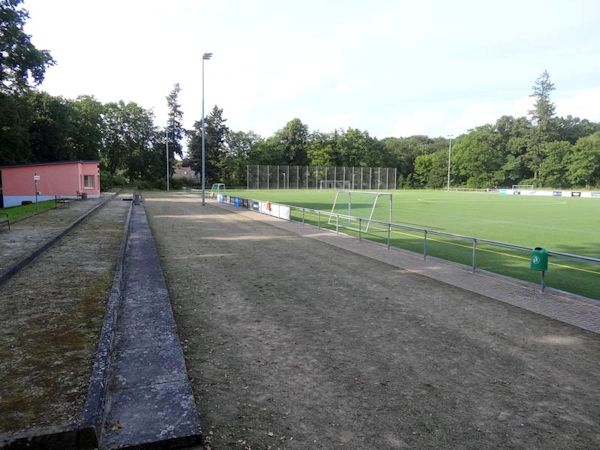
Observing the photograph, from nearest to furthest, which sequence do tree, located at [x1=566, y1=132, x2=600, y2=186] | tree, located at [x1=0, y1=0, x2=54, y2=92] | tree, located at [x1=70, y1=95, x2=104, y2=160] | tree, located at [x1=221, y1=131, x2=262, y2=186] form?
tree, located at [x1=0, y1=0, x2=54, y2=92], tree, located at [x1=70, y1=95, x2=104, y2=160], tree, located at [x1=566, y1=132, x2=600, y2=186], tree, located at [x1=221, y1=131, x2=262, y2=186]

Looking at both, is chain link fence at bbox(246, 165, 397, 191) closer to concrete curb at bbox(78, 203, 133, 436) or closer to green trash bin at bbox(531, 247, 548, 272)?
green trash bin at bbox(531, 247, 548, 272)

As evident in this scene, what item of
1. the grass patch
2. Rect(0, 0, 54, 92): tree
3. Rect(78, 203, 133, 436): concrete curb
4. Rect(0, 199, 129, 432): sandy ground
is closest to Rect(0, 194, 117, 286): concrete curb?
Rect(0, 199, 129, 432): sandy ground

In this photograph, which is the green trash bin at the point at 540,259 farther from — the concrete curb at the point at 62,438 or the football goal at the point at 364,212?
the football goal at the point at 364,212

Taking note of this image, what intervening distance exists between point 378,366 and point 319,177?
8408cm

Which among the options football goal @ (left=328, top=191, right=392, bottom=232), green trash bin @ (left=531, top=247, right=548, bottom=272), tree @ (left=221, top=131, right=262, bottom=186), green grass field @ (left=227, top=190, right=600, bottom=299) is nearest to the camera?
green trash bin @ (left=531, top=247, right=548, bottom=272)

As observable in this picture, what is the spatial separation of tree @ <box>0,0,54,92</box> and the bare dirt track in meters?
29.6

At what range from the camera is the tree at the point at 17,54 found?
30.1 metres

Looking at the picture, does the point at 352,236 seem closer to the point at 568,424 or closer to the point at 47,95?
the point at 568,424

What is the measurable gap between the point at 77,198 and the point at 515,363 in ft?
133

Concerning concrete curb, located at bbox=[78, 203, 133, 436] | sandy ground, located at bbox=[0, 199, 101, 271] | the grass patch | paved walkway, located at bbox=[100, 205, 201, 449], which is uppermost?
the grass patch

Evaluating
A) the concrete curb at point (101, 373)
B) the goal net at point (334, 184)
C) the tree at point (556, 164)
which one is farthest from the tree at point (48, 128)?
the tree at point (556, 164)

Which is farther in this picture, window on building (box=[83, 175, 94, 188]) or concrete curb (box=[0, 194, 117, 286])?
window on building (box=[83, 175, 94, 188])

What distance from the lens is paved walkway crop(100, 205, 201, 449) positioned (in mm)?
3582

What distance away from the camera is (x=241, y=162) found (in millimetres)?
87375
